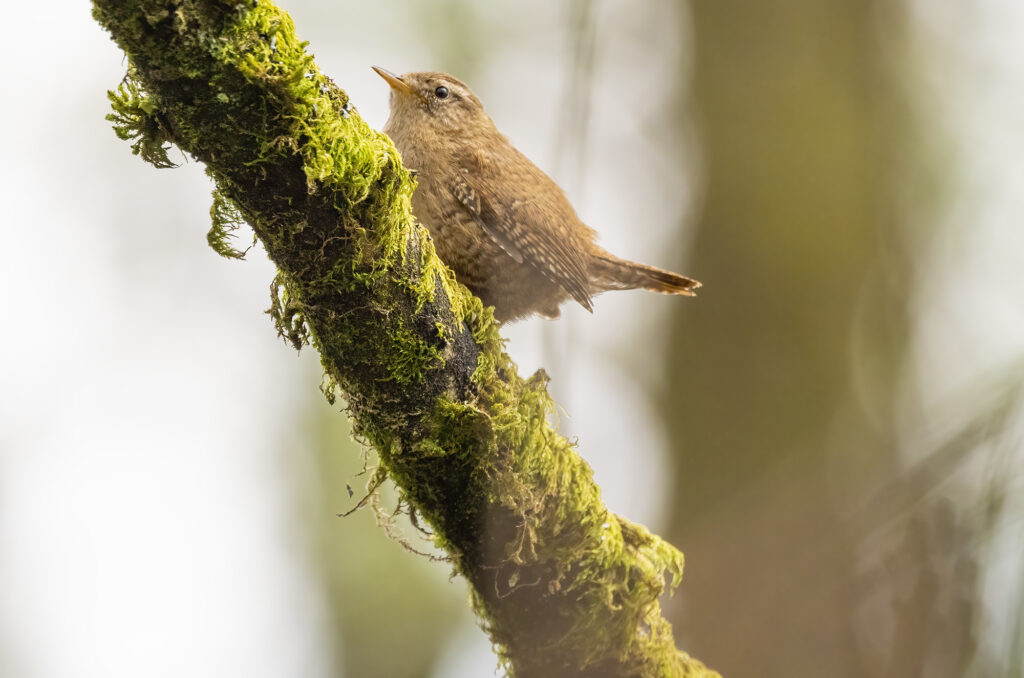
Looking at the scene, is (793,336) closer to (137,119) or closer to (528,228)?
(528,228)

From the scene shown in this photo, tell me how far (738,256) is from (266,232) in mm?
3312

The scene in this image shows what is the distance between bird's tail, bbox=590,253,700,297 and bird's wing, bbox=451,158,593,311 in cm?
28

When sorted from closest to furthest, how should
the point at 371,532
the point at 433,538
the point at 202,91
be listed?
the point at 202,91
the point at 433,538
the point at 371,532

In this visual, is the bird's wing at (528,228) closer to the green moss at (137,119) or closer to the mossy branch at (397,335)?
the mossy branch at (397,335)

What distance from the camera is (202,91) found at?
5.12 ft

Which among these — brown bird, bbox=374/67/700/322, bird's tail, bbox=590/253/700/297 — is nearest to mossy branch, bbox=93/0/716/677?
brown bird, bbox=374/67/700/322

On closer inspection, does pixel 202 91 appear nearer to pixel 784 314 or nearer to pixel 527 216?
pixel 527 216

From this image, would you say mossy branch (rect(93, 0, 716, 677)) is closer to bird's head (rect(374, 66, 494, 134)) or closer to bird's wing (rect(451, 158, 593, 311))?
bird's wing (rect(451, 158, 593, 311))

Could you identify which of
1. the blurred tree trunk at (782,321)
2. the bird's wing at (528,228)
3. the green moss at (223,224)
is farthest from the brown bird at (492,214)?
the green moss at (223,224)

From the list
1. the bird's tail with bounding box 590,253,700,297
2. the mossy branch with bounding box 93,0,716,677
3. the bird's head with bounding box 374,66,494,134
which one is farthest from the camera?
the bird's tail with bounding box 590,253,700,297

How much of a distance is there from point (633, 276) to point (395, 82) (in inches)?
56.3

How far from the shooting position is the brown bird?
3.17 metres

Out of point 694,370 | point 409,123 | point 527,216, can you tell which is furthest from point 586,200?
point 694,370

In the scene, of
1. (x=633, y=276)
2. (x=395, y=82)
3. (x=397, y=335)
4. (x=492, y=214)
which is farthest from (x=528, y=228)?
(x=397, y=335)
